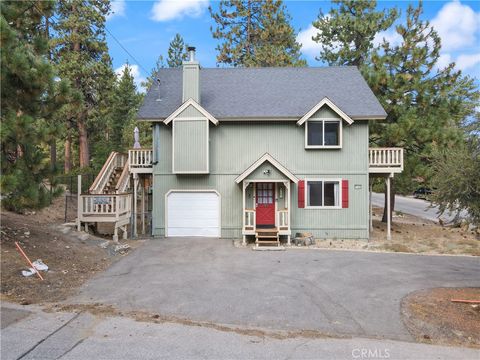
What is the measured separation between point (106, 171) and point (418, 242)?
14.4m

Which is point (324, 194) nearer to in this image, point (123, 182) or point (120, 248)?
point (120, 248)

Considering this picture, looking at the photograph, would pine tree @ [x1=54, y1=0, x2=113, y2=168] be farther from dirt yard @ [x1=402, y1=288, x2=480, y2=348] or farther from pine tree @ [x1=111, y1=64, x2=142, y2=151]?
dirt yard @ [x1=402, y1=288, x2=480, y2=348]

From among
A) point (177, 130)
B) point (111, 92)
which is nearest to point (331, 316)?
point (177, 130)

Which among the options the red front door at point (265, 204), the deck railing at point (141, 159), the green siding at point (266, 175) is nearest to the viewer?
the green siding at point (266, 175)

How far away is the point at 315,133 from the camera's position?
662 inches

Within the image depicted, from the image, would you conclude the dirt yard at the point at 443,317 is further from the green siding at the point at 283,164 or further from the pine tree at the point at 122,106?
the pine tree at the point at 122,106

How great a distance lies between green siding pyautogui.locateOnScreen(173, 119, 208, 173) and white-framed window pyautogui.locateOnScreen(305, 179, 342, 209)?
463cm

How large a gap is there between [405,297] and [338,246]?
686 centimetres

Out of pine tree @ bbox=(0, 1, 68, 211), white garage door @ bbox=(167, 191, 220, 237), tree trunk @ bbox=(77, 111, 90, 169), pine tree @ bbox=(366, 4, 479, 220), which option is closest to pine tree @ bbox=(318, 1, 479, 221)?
pine tree @ bbox=(366, 4, 479, 220)

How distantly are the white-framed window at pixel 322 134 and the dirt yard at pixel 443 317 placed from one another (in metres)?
8.62

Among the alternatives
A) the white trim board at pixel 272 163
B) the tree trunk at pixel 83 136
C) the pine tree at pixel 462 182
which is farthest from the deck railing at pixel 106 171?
the pine tree at pixel 462 182

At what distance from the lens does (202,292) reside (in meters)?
8.72

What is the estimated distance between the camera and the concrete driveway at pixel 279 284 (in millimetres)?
7203

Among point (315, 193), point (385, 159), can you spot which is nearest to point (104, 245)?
point (315, 193)
